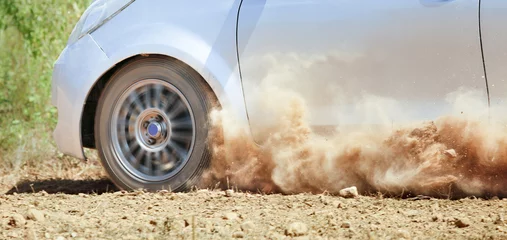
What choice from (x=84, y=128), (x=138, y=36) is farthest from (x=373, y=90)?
(x=84, y=128)

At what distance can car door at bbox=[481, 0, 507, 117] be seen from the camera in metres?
5.06

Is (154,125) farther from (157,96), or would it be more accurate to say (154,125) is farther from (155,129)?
(157,96)

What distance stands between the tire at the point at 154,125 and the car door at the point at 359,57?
396 mm

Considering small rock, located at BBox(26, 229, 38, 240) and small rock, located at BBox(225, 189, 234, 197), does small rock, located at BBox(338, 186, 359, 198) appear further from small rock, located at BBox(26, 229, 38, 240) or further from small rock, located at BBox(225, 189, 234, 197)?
small rock, located at BBox(26, 229, 38, 240)

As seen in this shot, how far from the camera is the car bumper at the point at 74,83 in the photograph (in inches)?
237

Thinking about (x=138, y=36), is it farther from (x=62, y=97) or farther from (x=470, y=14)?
(x=470, y=14)

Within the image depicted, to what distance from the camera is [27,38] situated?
29.5 feet

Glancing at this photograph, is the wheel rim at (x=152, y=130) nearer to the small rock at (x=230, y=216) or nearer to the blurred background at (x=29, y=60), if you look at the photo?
the small rock at (x=230, y=216)

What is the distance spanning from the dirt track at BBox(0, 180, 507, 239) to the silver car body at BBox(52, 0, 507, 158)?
1.86ft

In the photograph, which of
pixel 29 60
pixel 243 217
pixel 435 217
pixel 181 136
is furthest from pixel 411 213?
pixel 29 60

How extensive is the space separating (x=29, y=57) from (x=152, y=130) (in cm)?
347

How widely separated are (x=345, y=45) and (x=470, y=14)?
2.49 ft

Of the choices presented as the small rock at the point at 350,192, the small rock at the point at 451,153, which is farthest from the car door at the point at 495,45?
the small rock at the point at 350,192

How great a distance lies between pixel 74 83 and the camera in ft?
20.0
